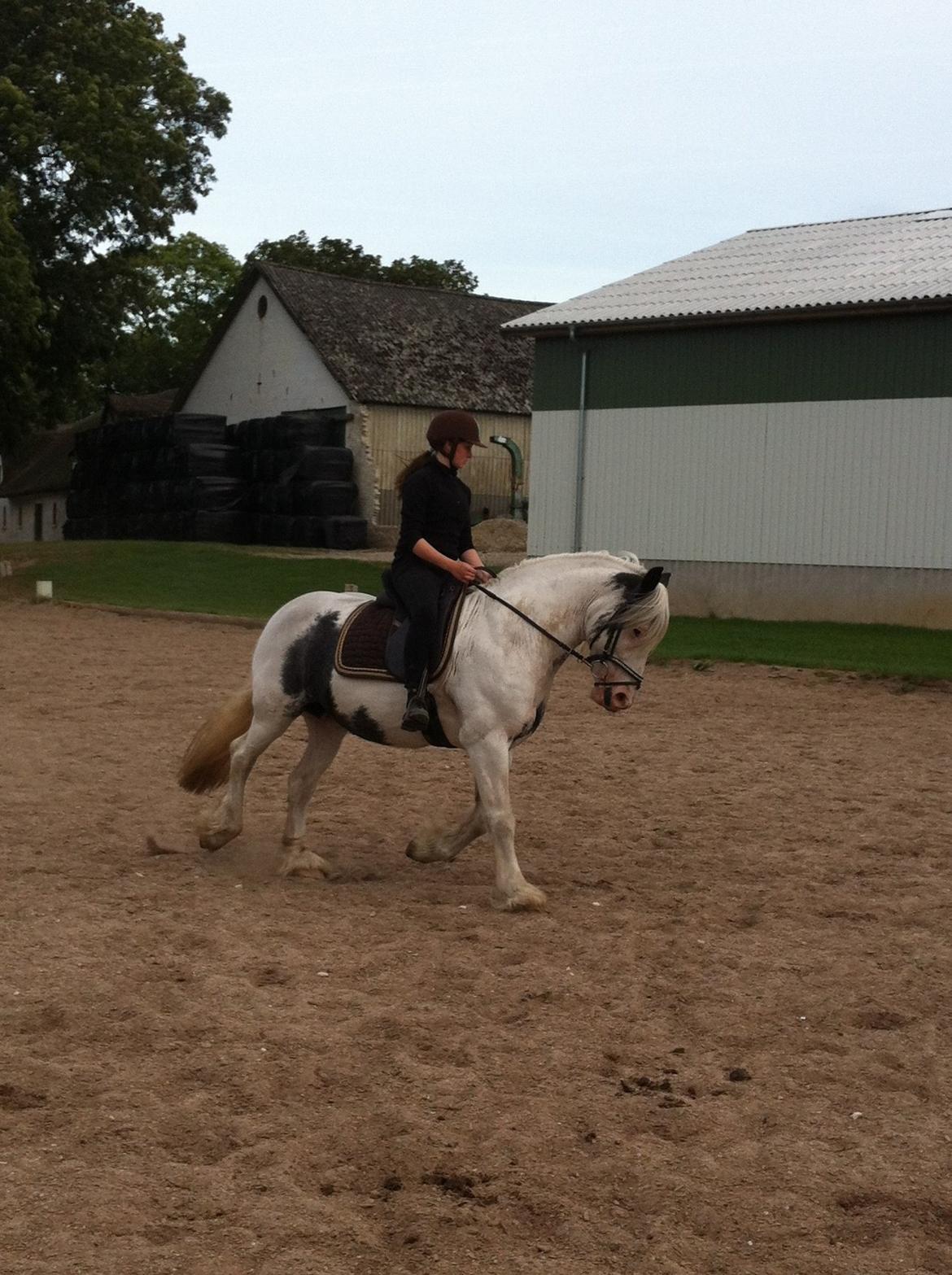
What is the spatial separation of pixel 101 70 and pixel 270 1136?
34581 mm

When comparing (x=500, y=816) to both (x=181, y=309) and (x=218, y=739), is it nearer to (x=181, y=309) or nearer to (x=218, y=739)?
(x=218, y=739)

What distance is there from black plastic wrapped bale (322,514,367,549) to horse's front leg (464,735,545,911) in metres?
31.5

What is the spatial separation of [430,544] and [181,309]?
7641cm

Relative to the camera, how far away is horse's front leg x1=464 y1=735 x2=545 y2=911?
7.58 metres

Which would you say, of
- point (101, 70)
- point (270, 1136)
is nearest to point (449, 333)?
point (101, 70)

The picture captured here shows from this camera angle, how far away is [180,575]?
104 ft

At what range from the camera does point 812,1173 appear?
14.8 feet

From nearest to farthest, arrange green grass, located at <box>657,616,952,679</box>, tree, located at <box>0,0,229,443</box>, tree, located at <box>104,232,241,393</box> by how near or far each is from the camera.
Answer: green grass, located at <box>657,616,952,679</box>, tree, located at <box>0,0,229,443</box>, tree, located at <box>104,232,241,393</box>

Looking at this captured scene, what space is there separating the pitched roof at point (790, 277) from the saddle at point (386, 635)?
55.2ft

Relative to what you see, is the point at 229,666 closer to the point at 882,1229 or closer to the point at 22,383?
the point at 882,1229

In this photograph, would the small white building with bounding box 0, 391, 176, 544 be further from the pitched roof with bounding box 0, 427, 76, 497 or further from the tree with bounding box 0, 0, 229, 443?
the tree with bounding box 0, 0, 229, 443

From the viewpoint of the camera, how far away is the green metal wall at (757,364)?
23719mm

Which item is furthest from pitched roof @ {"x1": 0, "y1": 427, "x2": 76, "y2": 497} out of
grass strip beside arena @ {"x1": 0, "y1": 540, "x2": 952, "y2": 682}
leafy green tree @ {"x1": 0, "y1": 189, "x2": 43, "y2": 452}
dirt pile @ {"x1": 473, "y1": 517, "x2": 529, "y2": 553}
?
dirt pile @ {"x1": 473, "y1": 517, "x2": 529, "y2": 553}

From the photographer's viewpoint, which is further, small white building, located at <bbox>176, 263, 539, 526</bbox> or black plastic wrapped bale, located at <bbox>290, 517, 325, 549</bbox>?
small white building, located at <bbox>176, 263, 539, 526</bbox>
